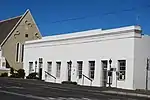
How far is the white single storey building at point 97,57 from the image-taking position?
1659 inches

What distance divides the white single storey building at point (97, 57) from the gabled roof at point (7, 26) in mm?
16389

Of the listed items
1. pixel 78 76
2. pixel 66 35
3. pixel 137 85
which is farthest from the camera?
pixel 66 35

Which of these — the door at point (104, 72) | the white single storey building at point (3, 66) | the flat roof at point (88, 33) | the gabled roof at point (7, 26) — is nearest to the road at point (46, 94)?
the flat roof at point (88, 33)

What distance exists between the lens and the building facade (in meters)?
73.4

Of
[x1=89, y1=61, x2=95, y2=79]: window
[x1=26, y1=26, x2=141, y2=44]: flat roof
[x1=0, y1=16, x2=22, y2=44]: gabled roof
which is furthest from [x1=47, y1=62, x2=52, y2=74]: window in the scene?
[x1=0, y1=16, x2=22, y2=44]: gabled roof

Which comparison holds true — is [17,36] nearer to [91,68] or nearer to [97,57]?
[91,68]

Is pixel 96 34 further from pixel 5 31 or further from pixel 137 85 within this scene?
pixel 5 31

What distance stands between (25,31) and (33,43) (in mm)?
14360

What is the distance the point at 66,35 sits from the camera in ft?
178

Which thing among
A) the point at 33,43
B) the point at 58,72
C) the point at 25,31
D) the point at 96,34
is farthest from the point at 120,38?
the point at 25,31

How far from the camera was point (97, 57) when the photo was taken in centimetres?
4678

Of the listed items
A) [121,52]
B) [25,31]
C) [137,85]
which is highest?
[25,31]

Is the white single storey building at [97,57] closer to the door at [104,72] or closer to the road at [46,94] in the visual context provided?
the door at [104,72]

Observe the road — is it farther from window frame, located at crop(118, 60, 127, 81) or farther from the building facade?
the building facade
